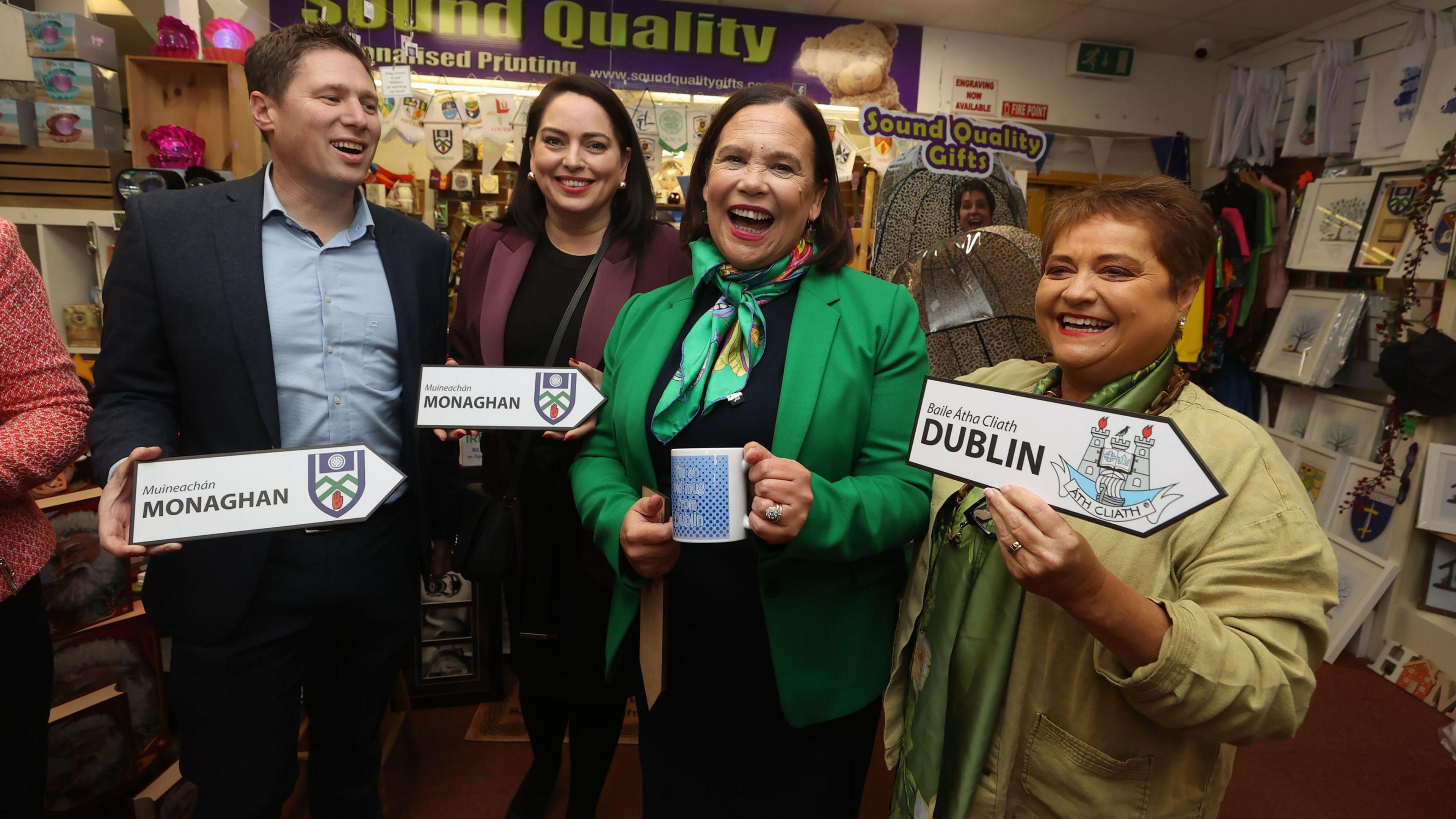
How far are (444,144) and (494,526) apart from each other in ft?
13.1

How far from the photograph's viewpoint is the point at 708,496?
1.05 meters

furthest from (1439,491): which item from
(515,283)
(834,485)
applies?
(515,283)

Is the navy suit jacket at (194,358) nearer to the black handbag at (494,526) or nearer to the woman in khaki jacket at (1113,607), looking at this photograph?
the black handbag at (494,526)

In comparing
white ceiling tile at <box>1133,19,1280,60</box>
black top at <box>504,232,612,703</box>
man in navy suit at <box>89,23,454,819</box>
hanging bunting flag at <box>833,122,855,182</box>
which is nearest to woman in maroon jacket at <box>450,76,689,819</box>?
black top at <box>504,232,612,703</box>

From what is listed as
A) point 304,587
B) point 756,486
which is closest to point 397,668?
point 304,587

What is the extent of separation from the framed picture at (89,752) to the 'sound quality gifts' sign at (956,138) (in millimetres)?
3165

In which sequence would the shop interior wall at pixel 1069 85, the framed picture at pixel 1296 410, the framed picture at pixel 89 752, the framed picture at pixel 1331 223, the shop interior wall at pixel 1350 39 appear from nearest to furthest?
the framed picture at pixel 89 752
the framed picture at pixel 1331 223
the shop interior wall at pixel 1350 39
the framed picture at pixel 1296 410
the shop interior wall at pixel 1069 85

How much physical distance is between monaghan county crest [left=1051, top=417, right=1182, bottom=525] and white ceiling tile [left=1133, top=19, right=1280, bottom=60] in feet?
22.1

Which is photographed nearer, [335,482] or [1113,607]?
[1113,607]

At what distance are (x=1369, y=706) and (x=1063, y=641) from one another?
361 cm

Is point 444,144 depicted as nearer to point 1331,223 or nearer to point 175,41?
point 175,41

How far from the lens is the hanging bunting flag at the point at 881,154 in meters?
4.17

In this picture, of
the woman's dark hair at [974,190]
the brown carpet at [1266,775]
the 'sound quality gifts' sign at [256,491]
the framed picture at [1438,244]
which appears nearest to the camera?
the 'sound quality gifts' sign at [256,491]

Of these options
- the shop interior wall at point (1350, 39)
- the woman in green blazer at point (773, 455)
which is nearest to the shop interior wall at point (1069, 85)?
the shop interior wall at point (1350, 39)
